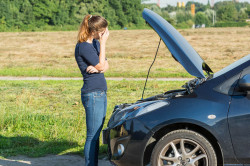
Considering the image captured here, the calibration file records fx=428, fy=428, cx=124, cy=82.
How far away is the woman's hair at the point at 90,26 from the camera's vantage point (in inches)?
169

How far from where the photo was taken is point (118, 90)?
1208cm

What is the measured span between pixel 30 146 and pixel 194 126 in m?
2.96

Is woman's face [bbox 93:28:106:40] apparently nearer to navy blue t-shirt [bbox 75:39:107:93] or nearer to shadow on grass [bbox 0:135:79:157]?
navy blue t-shirt [bbox 75:39:107:93]

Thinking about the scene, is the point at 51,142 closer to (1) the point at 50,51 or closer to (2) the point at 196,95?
(2) the point at 196,95

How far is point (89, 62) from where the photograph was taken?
4.29 metres

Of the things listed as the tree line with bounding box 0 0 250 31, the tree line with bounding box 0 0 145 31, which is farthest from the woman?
the tree line with bounding box 0 0 145 31

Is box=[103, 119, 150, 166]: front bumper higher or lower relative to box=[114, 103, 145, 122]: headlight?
lower

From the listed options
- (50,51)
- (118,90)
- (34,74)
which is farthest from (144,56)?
(118,90)

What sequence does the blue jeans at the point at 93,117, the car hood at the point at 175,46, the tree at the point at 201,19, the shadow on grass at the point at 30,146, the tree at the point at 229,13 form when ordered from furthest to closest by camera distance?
the tree at the point at 201,19 < the tree at the point at 229,13 < the shadow on grass at the point at 30,146 < the blue jeans at the point at 93,117 < the car hood at the point at 175,46

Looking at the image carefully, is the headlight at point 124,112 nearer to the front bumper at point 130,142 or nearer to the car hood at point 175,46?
the front bumper at point 130,142

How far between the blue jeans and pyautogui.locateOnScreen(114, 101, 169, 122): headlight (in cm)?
20

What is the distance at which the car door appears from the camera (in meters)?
3.83

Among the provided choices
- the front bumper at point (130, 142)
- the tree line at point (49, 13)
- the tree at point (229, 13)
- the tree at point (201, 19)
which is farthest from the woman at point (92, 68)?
the tree at point (201, 19)

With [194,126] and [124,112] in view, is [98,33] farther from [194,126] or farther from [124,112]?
[194,126]
